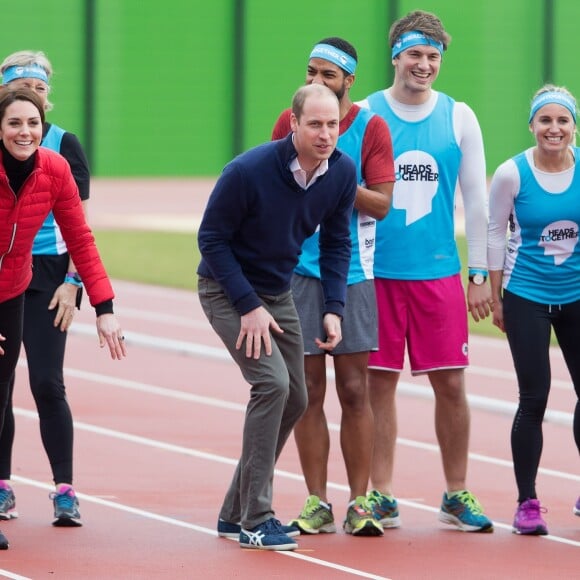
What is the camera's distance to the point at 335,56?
24.9 ft

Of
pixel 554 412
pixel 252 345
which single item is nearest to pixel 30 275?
pixel 252 345

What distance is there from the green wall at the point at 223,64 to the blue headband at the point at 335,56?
3115 centimetres

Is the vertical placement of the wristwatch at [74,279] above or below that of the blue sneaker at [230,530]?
above

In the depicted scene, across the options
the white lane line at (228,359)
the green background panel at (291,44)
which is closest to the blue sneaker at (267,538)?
the white lane line at (228,359)

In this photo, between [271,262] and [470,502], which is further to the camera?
[470,502]

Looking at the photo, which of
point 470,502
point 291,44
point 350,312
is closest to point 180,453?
point 470,502

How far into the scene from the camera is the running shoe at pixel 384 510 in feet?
26.3

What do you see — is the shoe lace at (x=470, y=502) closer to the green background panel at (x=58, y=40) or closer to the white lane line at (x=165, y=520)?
the white lane line at (x=165, y=520)

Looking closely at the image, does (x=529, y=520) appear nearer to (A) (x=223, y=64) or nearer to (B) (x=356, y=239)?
(B) (x=356, y=239)

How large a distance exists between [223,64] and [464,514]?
109 feet

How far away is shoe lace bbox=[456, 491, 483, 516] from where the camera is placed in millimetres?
7998

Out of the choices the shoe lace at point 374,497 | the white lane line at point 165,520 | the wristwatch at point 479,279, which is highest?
the wristwatch at point 479,279

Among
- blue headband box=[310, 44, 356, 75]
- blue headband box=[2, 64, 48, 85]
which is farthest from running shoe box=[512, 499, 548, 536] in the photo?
blue headband box=[2, 64, 48, 85]

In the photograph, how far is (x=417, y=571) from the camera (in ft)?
23.0
